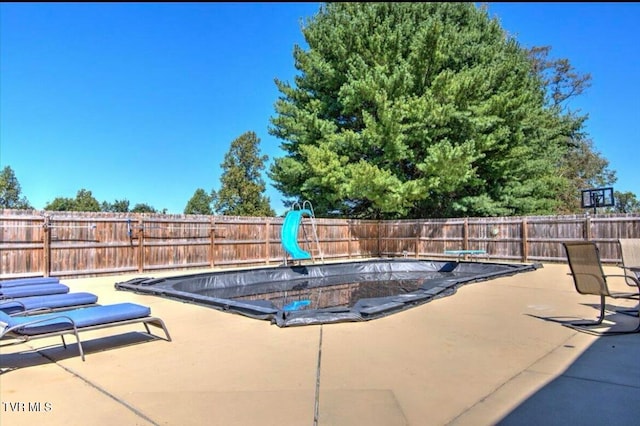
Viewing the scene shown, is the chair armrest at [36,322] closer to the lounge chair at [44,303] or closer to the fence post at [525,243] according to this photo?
the lounge chair at [44,303]

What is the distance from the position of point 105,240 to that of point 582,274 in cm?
1100

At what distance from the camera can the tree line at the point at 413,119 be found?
1711 cm

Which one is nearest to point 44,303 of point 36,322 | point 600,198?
point 36,322

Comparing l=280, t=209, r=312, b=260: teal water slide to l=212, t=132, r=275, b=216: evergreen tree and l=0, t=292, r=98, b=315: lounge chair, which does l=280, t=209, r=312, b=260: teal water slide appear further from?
l=212, t=132, r=275, b=216: evergreen tree

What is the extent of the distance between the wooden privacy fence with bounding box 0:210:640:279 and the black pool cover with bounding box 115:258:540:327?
2.85 meters

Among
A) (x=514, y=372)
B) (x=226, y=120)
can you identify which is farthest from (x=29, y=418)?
(x=226, y=120)

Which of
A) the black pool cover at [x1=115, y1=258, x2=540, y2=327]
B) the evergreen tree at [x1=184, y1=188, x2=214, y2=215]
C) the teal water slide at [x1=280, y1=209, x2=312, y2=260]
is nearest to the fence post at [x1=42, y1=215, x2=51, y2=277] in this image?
the black pool cover at [x1=115, y1=258, x2=540, y2=327]

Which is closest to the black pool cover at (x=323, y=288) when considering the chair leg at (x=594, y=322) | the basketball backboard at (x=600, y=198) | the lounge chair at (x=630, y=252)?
the chair leg at (x=594, y=322)

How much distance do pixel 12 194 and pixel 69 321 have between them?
44792mm

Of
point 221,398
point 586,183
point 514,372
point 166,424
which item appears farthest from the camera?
point 586,183

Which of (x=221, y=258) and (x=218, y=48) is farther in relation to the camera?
(x=218, y=48)

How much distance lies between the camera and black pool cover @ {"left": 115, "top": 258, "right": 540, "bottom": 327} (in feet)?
17.9

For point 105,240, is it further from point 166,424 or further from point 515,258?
point 515,258

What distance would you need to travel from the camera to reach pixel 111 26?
42.6 ft
